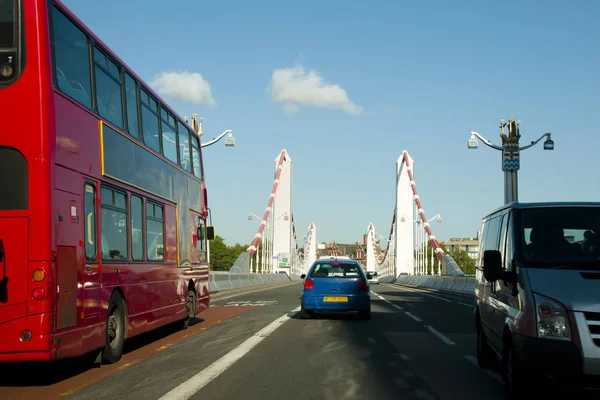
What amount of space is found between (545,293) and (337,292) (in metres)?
12.0

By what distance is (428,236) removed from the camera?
67500mm

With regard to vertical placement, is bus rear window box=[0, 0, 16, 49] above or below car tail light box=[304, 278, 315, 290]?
above

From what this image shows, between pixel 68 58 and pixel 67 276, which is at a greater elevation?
pixel 68 58

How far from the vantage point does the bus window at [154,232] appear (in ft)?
41.9

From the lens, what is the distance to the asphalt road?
8.29 m

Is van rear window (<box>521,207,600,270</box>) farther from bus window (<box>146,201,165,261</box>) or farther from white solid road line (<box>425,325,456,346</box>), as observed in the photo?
bus window (<box>146,201,165,261</box>)

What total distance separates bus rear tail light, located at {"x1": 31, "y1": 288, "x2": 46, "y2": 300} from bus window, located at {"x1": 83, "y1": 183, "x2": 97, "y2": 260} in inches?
52.4

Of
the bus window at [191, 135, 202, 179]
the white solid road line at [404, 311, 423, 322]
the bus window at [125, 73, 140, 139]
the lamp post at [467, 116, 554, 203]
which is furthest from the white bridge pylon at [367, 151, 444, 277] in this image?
the bus window at [125, 73, 140, 139]

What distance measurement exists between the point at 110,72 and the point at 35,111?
2857 millimetres

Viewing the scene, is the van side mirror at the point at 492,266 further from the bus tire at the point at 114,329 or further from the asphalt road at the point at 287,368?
the bus tire at the point at 114,329

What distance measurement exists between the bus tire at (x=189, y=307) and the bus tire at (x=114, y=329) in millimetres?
4747

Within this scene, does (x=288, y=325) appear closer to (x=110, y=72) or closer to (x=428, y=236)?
(x=110, y=72)

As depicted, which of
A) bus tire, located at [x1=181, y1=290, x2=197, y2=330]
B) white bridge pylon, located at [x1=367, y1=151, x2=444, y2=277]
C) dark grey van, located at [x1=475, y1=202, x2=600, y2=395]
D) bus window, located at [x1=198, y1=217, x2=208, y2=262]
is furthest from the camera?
white bridge pylon, located at [x1=367, y1=151, x2=444, y2=277]

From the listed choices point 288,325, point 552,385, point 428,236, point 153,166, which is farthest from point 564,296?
point 428,236
